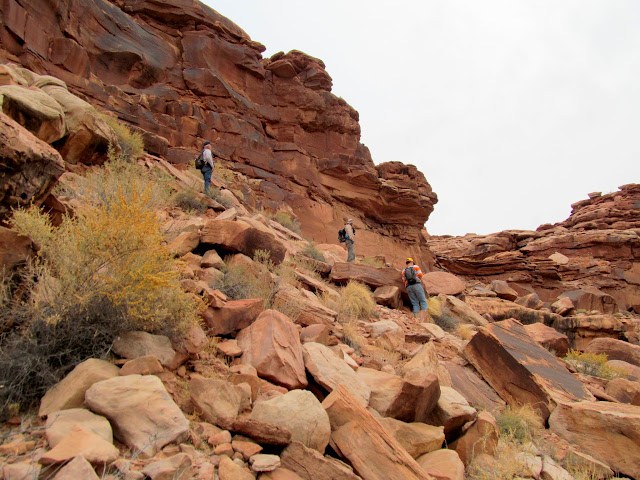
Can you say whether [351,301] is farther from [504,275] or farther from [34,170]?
[504,275]

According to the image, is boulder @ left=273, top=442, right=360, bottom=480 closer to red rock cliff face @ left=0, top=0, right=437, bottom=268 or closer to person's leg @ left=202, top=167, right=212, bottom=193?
person's leg @ left=202, top=167, right=212, bottom=193

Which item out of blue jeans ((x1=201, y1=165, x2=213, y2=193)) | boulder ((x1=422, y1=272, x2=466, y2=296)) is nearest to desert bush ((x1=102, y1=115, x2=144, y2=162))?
blue jeans ((x1=201, y1=165, x2=213, y2=193))

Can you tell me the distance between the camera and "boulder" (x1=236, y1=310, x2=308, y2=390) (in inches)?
137

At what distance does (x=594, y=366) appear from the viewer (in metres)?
7.75

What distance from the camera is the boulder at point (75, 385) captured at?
7.37 ft

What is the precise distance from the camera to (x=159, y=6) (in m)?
20.1

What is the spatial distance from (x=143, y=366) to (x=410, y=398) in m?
2.41

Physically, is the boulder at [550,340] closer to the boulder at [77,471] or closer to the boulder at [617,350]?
the boulder at [617,350]

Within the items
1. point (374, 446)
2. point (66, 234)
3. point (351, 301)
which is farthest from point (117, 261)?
point (351, 301)

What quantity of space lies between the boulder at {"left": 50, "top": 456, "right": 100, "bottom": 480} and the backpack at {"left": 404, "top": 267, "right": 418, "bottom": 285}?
8.04 meters

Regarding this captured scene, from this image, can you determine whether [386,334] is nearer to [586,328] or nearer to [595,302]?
[586,328]

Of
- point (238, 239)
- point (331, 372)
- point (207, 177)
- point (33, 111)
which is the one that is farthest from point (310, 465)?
point (207, 177)

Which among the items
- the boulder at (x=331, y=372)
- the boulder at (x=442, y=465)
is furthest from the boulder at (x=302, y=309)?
the boulder at (x=442, y=465)

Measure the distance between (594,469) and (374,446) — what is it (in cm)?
295
